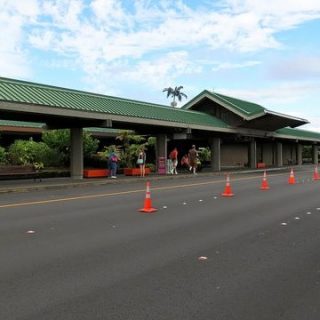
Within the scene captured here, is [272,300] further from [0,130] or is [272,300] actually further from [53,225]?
[0,130]

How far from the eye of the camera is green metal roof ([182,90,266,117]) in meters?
40.7

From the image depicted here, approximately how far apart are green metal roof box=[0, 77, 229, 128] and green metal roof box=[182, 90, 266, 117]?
5954 mm

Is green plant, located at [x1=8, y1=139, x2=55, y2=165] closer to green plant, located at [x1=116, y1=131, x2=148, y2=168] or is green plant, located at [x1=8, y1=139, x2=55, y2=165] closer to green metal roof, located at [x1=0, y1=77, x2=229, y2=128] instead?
green plant, located at [x1=116, y1=131, x2=148, y2=168]

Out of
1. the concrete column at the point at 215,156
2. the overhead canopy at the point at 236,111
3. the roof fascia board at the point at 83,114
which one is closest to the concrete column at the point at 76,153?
the roof fascia board at the point at 83,114

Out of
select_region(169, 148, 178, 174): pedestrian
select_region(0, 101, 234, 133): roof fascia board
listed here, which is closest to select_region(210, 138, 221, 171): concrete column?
select_region(0, 101, 234, 133): roof fascia board

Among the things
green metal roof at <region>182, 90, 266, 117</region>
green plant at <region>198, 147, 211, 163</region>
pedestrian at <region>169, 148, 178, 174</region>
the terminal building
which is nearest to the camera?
the terminal building

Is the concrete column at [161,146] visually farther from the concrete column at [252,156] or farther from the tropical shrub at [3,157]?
the concrete column at [252,156]

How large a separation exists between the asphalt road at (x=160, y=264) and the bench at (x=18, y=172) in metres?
13.3

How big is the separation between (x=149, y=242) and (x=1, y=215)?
182 inches

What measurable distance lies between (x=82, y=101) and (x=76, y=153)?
263 cm

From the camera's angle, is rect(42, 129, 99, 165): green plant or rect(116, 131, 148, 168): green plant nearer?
rect(116, 131, 148, 168): green plant

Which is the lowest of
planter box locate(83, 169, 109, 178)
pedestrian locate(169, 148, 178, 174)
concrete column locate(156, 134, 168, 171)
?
planter box locate(83, 169, 109, 178)

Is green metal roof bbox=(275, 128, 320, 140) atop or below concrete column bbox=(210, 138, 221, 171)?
atop

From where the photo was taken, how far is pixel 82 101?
26.0 m
